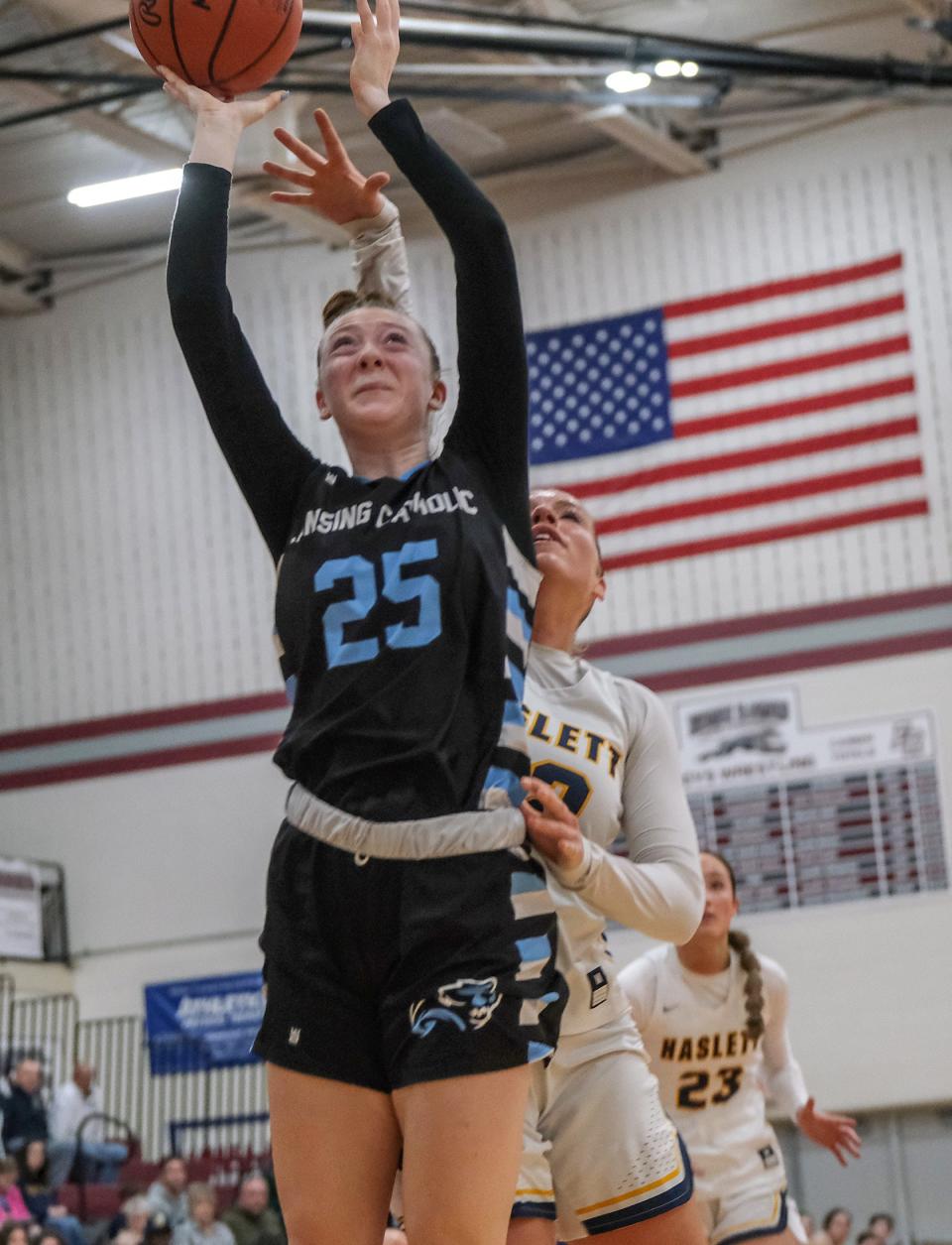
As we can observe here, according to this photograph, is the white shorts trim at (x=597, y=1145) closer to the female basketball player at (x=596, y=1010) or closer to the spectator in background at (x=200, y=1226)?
the female basketball player at (x=596, y=1010)

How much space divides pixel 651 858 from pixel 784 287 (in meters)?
13.3

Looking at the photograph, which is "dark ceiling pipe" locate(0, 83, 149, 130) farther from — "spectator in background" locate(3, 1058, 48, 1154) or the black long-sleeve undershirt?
the black long-sleeve undershirt

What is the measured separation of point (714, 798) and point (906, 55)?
7137 millimetres

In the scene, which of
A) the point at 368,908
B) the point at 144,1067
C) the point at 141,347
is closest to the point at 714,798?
the point at 144,1067

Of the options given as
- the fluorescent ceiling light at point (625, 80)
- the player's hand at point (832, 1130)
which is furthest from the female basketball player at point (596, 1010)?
the fluorescent ceiling light at point (625, 80)

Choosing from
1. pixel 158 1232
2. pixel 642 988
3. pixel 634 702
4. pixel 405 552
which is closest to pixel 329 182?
pixel 405 552

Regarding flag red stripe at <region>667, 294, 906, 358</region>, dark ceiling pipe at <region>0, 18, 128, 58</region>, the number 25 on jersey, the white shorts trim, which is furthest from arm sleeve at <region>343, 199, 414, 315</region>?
flag red stripe at <region>667, 294, 906, 358</region>

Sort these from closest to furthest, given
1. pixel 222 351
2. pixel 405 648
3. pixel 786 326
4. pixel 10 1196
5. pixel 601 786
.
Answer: pixel 405 648
pixel 222 351
pixel 601 786
pixel 10 1196
pixel 786 326

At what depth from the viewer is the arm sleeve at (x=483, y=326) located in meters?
3.05

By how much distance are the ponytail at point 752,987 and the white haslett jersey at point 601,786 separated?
6.69 ft

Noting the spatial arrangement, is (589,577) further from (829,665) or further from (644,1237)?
(829,665)

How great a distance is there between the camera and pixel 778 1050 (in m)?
6.70

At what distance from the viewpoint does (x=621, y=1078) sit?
4.18m

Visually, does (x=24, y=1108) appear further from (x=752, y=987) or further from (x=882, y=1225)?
(x=752, y=987)
